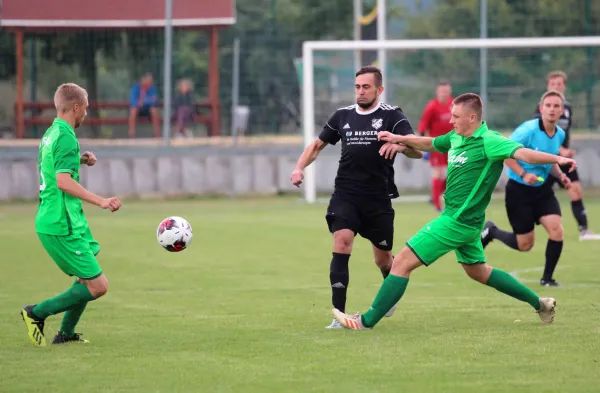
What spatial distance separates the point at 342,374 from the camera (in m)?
7.30

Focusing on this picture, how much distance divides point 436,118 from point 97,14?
27.4ft

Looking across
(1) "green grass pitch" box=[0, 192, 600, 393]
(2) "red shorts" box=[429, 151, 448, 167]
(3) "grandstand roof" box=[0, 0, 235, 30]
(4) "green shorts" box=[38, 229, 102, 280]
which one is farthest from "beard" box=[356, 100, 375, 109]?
(3) "grandstand roof" box=[0, 0, 235, 30]

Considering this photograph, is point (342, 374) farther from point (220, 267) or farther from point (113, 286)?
point (220, 267)

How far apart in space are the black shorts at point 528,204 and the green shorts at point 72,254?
16.1 ft

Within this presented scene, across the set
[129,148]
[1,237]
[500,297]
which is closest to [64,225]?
[500,297]

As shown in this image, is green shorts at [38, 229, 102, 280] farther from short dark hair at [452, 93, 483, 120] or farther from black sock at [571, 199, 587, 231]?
black sock at [571, 199, 587, 231]

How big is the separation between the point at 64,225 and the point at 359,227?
245 cm

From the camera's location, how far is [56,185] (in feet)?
27.7

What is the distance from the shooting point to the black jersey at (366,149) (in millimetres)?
9578

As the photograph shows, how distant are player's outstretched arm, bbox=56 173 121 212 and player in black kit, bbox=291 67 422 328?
6.15ft

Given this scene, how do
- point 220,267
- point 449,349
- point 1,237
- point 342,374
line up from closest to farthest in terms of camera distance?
1. point 342,374
2. point 449,349
3. point 220,267
4. point 1,237

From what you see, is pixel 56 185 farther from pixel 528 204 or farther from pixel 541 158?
pixel 528 204

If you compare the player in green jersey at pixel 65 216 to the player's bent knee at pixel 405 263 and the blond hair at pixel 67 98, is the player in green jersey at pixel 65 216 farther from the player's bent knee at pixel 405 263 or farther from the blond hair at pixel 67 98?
the player's bent knee at pixel 405 263

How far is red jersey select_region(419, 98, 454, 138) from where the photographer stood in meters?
20.7
